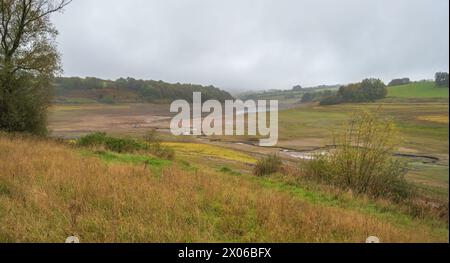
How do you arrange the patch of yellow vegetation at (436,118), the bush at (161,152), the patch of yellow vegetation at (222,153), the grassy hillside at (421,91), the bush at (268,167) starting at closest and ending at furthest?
the bush at (268,167)
the bush at (161,152)
the patch of yellow vegetation at (222,153)
the patch of yellow vegetation at (436,118)
the grassy hillside at (421,91)

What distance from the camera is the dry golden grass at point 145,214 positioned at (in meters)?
5.01

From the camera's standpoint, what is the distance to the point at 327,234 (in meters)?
5.84

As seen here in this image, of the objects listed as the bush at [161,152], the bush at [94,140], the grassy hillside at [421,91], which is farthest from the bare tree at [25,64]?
the grassy hillside at [421,91]

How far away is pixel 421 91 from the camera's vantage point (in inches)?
4998

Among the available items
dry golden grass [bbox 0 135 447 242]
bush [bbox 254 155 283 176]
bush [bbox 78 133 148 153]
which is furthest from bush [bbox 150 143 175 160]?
dry golden grass [bbox 0 135 447 242]

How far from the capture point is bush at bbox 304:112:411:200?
18.4 m

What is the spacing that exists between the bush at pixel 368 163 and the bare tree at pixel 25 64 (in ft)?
62.6

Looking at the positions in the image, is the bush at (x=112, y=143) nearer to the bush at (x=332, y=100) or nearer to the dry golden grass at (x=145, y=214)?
the dry golden grass at (x=145, y=214)

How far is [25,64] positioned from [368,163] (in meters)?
23.4

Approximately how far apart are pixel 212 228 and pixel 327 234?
2078 millimetres

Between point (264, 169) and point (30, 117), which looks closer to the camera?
point (264, 169)

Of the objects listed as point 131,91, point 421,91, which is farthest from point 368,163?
point 421,91

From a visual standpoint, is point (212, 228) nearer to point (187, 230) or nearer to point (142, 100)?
point (187, 230)

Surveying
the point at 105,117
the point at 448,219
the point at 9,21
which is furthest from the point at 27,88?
the point at 105,117
